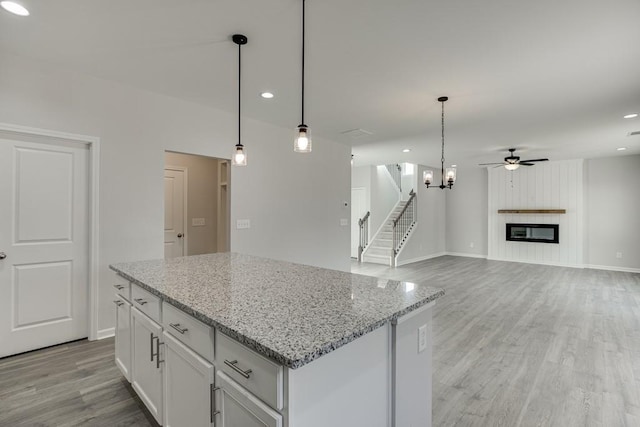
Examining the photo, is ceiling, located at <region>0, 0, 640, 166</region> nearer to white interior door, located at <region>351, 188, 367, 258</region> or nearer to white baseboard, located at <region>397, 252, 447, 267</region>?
white baseboard, located at <region>397, 252, 447, 267</region>

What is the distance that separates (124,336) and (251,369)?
5.62 feet

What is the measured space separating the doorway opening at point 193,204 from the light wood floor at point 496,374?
217cm

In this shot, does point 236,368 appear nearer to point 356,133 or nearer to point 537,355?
point 537,355

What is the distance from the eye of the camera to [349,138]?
582cm

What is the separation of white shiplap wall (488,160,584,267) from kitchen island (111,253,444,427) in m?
8.60

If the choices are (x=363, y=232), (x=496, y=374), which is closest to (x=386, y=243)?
(x=363, y=232)

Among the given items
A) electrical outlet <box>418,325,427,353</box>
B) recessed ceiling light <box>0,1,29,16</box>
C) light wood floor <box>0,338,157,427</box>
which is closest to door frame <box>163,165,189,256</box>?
light wood floor <box>0,338,157,427</box>

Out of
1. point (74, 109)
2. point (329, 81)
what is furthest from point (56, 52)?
point (329, 81)

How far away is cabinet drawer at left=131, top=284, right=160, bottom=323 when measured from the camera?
1.83 m

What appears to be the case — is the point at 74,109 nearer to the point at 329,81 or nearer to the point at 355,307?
the point at 329,81

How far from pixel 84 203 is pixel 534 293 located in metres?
6.73

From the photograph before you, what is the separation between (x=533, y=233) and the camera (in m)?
8.68

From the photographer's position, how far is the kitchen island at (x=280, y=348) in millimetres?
1100

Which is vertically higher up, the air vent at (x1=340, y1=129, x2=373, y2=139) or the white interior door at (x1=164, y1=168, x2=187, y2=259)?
the air vent at (x1=340, y1=129, x2=373, y2=139)
